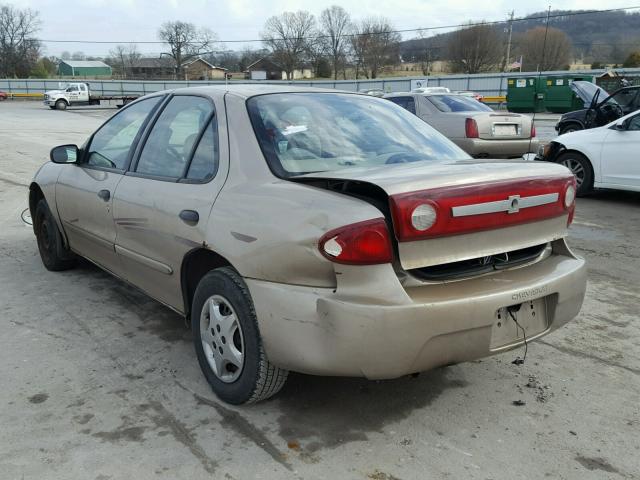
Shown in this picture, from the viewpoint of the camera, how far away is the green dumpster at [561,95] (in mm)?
31000

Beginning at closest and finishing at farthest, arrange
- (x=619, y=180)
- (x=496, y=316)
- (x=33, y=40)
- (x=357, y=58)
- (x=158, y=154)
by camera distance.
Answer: (x=496, y=316) → (x=158, y=154) → (x=619, y=180) → (x=357, y=58) → (x=33, y=40)

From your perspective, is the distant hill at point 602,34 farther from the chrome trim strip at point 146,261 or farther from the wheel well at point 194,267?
the wheel well at point 194,267

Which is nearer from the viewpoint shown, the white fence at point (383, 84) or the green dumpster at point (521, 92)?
the green dumpster at point (521, 92)

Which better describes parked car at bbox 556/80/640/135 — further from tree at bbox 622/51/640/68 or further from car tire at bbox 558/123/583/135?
tree at bbox 622/51/640/68

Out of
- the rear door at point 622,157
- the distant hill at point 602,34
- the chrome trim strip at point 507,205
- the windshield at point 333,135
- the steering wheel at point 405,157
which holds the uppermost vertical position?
the distant hill at point 602,34

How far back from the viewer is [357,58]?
236 ft

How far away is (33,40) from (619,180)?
279ft

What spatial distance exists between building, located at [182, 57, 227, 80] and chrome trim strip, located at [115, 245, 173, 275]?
7617cm

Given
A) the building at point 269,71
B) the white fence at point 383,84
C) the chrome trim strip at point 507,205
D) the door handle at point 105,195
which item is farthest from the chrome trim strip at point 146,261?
the building at point 269,71

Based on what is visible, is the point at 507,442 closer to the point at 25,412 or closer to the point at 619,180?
the point at 25,412

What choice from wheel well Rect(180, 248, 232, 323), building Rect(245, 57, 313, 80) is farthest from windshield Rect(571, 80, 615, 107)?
building Rect(245, 57, 313, 80)

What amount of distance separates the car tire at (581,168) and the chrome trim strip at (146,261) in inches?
278

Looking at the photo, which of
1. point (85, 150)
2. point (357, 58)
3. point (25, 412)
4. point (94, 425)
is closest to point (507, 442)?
point (94, 425)

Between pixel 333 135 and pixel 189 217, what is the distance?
901mm
